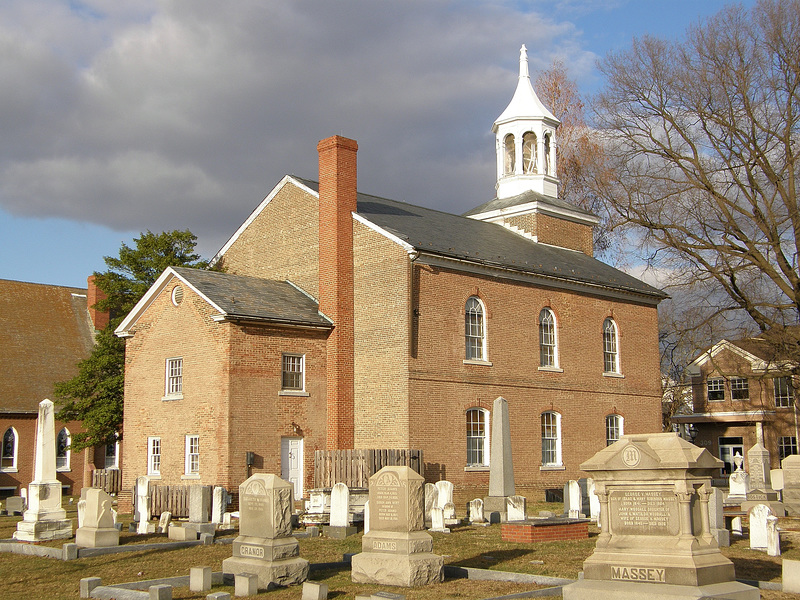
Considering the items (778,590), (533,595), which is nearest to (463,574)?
(533,595)

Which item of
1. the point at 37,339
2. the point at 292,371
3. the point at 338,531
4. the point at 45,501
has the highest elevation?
the point at 37,339

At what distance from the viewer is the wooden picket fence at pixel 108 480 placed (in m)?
28.4

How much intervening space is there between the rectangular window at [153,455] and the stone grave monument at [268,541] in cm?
1404

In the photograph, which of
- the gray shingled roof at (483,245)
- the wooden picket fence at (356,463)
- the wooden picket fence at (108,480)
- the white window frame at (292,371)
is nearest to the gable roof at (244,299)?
the white window frame at (292,371)

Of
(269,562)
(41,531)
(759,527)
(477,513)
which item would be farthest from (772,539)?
(41,531)

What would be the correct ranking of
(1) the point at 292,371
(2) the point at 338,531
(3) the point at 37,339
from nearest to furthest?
(2) the point at 338,531
(1) the point at 292,371
(3) the point at 37,339

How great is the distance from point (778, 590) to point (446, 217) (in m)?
22.9

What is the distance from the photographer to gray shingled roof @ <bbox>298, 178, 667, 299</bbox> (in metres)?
27.3

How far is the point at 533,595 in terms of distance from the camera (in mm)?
11531

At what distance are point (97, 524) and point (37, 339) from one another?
26.0m

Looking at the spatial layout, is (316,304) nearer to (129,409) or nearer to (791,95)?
(129,409)

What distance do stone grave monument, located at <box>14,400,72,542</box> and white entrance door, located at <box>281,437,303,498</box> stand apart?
7.34 m

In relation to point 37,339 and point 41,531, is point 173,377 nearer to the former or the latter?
point 41,531

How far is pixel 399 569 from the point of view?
12773mm
